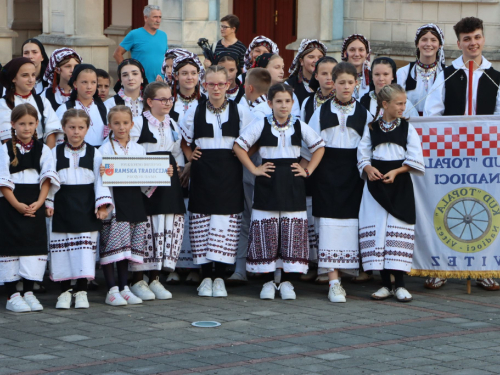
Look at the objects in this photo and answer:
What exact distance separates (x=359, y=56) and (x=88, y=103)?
2392 millimetres

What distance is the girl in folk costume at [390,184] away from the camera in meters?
7.70

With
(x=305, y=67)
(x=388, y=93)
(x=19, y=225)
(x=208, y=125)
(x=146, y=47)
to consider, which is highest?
(x=146, y=47)

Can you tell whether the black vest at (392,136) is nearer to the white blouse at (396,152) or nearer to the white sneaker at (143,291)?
the white blouse at (396,152)

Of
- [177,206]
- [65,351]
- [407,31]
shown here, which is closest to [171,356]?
[65,351]

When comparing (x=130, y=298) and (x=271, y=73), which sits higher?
(x=271, y=73)

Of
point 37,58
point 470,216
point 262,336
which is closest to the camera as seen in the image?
point 262,336

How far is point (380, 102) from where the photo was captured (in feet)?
25.5

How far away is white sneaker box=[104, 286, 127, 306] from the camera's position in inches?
297

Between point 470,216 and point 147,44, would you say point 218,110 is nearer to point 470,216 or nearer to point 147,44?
point 470,216

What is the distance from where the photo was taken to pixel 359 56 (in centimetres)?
886

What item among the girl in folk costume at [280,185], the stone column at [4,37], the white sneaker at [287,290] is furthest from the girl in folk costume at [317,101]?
the stone column at [4,37]

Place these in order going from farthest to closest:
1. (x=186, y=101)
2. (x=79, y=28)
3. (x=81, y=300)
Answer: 1. (x=79, y=28)
2. (x=186, y=101)
3. (x=81, y=300)

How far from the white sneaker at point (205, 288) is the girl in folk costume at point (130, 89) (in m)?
1.45

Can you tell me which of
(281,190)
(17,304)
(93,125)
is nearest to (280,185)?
(281,190)
